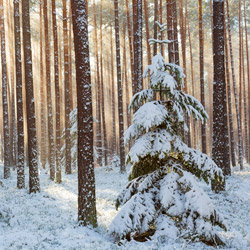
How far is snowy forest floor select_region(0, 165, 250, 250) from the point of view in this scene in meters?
5.39

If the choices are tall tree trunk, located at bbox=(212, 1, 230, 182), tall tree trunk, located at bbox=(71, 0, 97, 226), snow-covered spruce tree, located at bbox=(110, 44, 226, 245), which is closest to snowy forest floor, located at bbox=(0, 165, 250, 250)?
snow-covered spruce tree, located at bbox=(110, 44, 226, 245)

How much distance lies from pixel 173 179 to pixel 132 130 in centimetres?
142

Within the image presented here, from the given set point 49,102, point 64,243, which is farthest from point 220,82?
point 49,102

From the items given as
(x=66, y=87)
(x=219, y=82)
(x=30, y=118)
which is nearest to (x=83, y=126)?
(x=30, y=118)

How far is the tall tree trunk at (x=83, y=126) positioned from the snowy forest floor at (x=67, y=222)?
0.52 metres

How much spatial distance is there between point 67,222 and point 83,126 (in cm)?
253

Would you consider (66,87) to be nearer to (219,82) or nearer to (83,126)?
(219,82)

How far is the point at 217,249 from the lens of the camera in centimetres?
528

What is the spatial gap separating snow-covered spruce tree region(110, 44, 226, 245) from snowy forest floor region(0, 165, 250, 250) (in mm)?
325

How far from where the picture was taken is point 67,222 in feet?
22.7

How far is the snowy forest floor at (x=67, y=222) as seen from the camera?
5391mm

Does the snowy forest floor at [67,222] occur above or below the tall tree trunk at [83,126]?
below

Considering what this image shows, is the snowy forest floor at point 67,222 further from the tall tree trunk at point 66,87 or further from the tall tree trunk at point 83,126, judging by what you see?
the tall tree trunk at point 66,87

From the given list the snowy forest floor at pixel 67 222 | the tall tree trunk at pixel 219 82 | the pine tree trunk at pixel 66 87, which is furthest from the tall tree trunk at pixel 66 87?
the tall tree trunk at pixel 219 82
